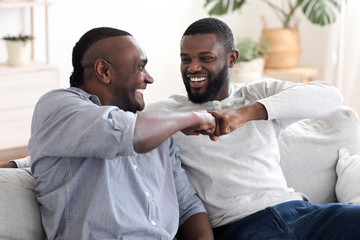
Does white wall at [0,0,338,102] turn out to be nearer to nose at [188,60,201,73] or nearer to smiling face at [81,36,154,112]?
nose at [188,60,201,73]

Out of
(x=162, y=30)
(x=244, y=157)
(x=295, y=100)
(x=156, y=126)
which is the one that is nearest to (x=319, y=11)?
(x=162, y=30)

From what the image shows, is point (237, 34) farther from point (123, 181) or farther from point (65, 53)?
point (123, 181)

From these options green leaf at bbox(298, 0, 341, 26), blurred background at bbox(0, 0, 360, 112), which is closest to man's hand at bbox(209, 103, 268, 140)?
blurred background at bbox(0, 0, 360, 112)

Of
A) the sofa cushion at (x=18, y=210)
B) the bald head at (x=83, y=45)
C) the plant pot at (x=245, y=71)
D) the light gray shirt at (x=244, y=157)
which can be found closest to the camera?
the sofa cushion at (x=18, y=210)

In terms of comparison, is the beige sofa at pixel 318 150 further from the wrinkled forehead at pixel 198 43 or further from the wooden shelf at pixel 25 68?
the wooden shelf at pixel 25 68

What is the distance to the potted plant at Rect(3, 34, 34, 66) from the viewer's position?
3738 millimetres

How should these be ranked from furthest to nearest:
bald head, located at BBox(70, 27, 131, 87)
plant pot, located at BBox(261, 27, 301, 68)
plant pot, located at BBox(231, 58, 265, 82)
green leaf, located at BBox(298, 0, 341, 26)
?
Result: plant pot, located at BBox(261, 27, 301, 68) < green leaf, located at BBox(298, 0, 341, 26) < plant pot, located at BBox(231, 58, 265, 82) < bald head, located at BBox(70, 27, 131, 87)

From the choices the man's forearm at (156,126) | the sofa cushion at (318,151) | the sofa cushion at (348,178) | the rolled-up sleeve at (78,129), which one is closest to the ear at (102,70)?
the rolled-up sleeve at (78,129)

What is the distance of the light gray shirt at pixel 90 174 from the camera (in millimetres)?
1445

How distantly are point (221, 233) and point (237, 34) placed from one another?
3.48 meters

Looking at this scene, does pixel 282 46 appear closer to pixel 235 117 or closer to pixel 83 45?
pixel 235 117

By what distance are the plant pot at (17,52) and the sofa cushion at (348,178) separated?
223cm

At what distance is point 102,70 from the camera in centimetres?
171

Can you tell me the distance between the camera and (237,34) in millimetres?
5230
